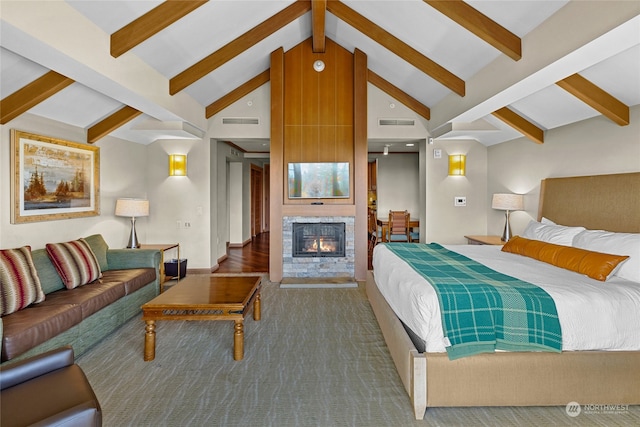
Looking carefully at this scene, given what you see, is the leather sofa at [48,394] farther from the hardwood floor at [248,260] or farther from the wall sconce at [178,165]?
the hardwood floor at [248,260]

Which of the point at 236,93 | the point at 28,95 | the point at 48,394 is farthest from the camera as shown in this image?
the point at 236,93

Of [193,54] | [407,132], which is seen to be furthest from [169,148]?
[407,132]

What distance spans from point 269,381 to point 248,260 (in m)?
4.93

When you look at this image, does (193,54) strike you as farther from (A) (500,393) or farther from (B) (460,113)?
(A) (500,393)

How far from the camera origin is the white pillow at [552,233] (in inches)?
136

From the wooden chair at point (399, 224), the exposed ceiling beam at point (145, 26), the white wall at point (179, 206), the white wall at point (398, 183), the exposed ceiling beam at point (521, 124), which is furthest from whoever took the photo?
the white wall at point (398, 183)

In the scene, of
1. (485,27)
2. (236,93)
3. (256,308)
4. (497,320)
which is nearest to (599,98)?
(485,27)

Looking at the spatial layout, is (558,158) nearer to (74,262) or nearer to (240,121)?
(240,121)

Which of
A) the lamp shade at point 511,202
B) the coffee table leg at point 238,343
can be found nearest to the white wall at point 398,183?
the lamp shade at point 511,202

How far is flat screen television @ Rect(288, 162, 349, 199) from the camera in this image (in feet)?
18.2

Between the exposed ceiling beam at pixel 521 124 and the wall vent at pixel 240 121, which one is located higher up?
the wall vent at pixel 240 121

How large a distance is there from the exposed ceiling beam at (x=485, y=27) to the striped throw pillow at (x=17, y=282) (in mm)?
4471

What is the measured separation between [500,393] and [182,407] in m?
2.08

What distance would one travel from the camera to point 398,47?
4449 mm
